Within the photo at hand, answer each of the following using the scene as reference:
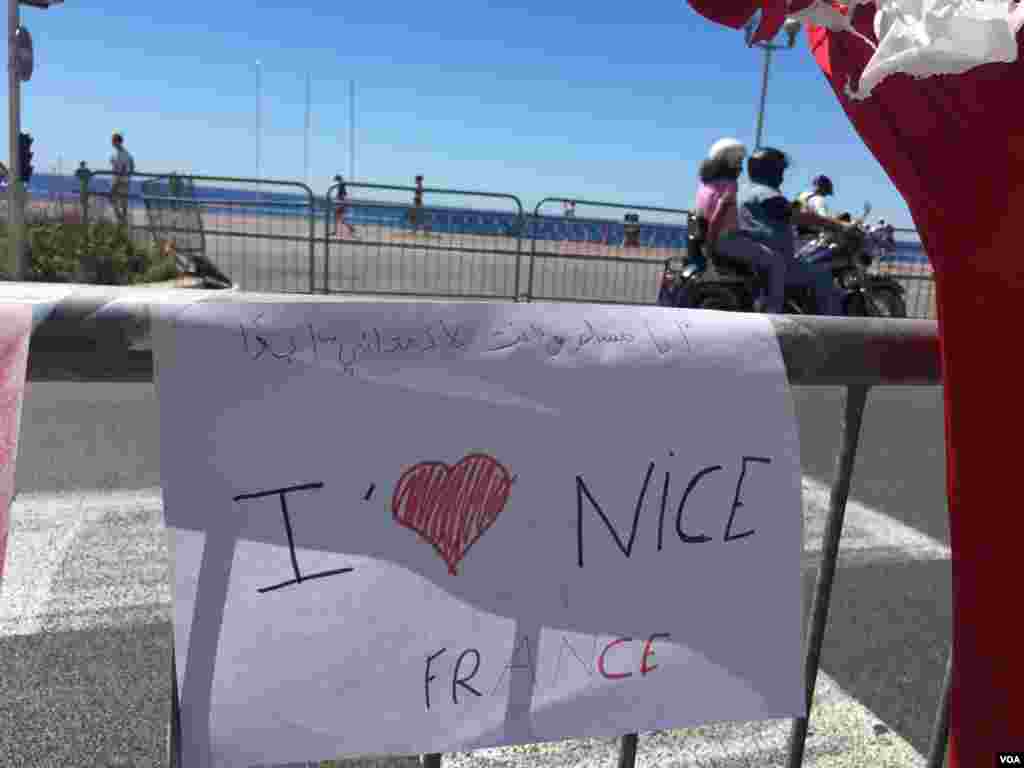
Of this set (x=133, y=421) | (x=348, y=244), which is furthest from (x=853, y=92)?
(x=348, y=244)

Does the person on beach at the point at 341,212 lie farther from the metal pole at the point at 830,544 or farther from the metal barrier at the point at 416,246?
the metal pole at the point at 830,544

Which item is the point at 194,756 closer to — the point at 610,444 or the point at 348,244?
the point at 610,444

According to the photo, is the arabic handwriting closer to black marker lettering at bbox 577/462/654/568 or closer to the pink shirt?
black marker lettering at bbox 577/462/654/568

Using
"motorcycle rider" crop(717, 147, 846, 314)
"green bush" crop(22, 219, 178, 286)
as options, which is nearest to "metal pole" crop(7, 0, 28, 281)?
"green bush" crop(22, 219, 178, 286)

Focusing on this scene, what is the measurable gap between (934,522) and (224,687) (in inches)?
172

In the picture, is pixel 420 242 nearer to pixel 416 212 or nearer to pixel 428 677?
pixel 416 212

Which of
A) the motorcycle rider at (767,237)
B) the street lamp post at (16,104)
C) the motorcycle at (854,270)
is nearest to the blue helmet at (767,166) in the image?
the motorcycle rider at (767,237)

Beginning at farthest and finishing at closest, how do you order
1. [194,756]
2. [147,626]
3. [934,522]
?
1. [934,522]
2. [147,626]
3. [194,756]

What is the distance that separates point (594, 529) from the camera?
1.03 metres

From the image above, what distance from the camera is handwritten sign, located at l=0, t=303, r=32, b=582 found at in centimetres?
88

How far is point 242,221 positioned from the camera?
41.0ft

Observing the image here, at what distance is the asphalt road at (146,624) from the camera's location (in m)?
2.35

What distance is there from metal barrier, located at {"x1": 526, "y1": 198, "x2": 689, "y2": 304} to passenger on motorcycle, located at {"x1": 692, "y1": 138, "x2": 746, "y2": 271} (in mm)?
3873

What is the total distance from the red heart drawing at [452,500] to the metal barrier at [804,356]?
26 cm
